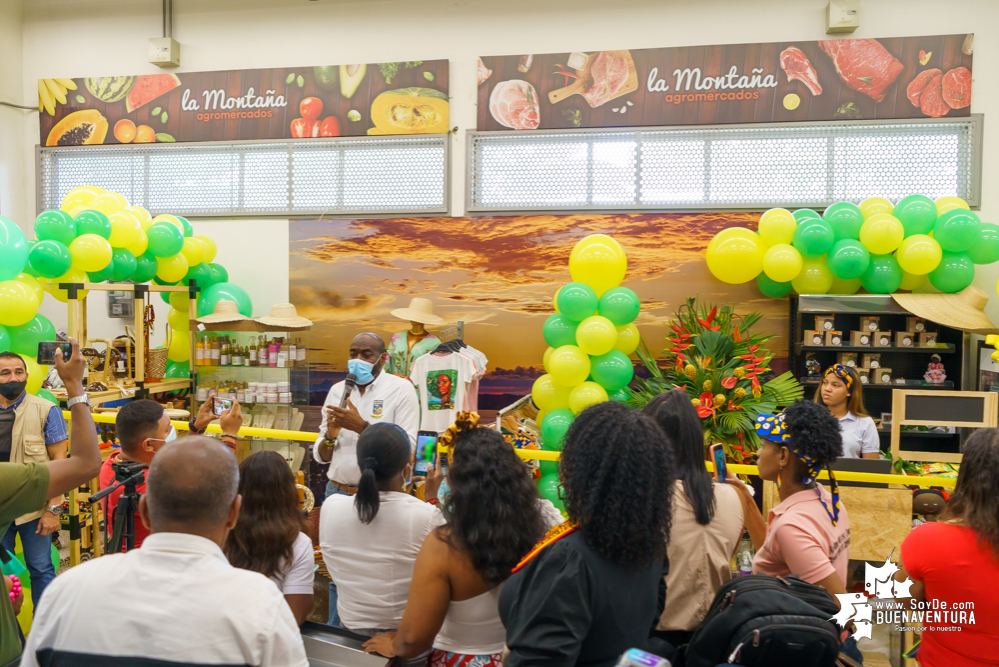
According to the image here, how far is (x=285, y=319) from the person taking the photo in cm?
582

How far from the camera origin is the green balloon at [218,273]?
6230 millimetres

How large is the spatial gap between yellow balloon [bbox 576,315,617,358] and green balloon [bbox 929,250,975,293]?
2.56 m

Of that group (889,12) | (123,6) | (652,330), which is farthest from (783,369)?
(123,6)

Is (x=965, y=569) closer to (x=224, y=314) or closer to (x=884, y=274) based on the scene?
(x=884, y=274)

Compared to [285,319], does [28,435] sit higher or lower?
lower

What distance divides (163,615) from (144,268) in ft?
16.7

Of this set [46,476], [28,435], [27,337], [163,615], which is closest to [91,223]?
[27,337]

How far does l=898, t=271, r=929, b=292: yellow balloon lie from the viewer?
16.9 feet

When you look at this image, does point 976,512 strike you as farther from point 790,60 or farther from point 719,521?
point 790,60

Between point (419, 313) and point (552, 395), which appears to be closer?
point (552, 395)

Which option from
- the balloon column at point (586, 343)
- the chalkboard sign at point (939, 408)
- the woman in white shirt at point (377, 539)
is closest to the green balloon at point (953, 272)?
the chalkboard sign at point (939, 408)

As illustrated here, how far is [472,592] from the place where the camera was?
68.7 inches

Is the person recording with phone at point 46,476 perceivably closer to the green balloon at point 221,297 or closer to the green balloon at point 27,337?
the green balloon at point 27,337

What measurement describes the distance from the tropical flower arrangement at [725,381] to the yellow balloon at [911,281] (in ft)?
3.76
